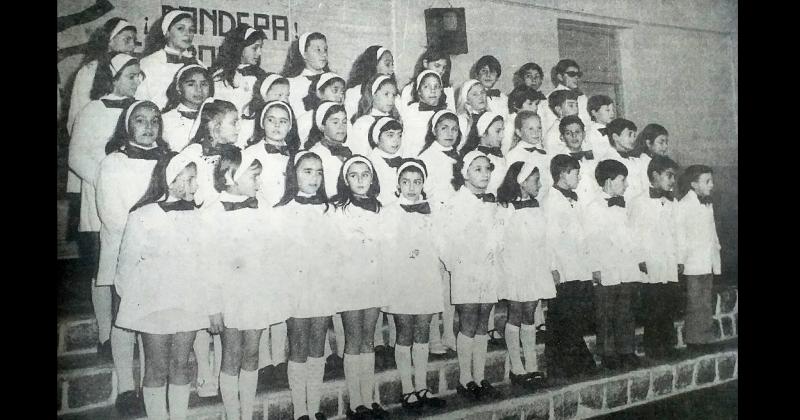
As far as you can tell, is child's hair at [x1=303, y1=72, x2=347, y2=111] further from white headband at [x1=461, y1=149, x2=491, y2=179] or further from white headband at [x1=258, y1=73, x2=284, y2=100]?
white headband at [x1=461, y1=149, x2=491, y2=179]

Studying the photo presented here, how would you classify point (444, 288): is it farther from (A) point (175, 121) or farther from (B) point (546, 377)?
(A) point (175, 121)

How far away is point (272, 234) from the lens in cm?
259

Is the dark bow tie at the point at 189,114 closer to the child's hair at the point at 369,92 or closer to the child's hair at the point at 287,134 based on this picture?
the child's hair at the point at 287,134

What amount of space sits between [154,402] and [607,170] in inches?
97.7

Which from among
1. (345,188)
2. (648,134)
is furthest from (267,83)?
(648,134)

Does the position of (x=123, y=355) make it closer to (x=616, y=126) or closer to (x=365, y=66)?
(x=365, y=66)

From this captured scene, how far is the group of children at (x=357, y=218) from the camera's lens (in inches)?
96.0

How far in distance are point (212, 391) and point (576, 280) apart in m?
1.86

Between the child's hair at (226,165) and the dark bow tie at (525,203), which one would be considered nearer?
the child's hair at (226,165)

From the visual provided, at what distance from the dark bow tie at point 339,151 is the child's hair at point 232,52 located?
0.43 m

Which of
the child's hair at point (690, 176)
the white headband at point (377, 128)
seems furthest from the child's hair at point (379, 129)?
the child's hair at point (690, 176)

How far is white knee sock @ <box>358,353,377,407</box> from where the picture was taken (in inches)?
109

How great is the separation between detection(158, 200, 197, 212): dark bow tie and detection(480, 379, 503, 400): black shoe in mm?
1584
